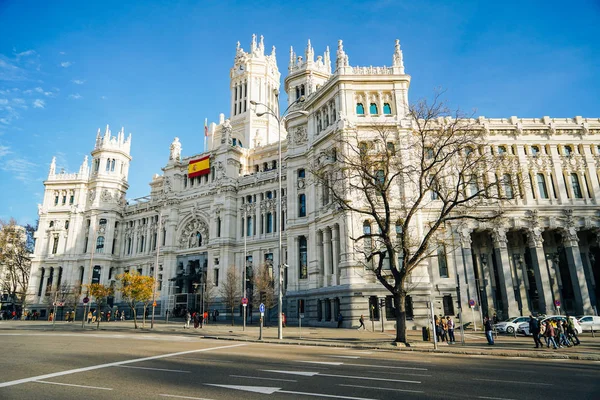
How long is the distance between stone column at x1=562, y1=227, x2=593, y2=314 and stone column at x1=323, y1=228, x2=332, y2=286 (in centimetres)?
2766

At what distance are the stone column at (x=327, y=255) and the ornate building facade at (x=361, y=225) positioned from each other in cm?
12

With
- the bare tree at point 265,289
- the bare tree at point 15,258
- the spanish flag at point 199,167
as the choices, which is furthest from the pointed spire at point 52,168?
the bare tree at point 265,289

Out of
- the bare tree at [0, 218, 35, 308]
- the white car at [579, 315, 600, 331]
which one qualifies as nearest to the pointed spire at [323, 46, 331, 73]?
the white car at [579, 315, 600, 331]

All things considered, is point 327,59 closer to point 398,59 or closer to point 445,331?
point 398,59

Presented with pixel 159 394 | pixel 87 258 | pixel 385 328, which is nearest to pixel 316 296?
pixel 385 328

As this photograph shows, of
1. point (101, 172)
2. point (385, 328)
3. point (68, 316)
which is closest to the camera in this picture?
point (385, 328)

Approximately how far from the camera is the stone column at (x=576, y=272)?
129 ft

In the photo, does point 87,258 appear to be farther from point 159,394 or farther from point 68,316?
point 159,394

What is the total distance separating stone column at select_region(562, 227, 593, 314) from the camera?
129 ft

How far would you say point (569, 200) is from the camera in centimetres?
4284

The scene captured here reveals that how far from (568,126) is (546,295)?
2181 cm

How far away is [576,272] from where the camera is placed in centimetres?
4038

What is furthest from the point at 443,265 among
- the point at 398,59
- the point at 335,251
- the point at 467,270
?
the point at 398,59

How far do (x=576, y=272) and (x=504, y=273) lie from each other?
27.0 ft
